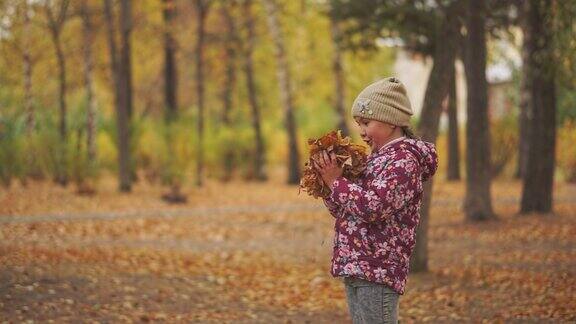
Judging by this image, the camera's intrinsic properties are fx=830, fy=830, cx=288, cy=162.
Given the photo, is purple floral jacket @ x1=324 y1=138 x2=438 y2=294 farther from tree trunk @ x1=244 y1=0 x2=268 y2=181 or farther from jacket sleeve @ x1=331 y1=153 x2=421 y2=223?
tree trunk @ x1=244 y1=0 x2=268 y2=181

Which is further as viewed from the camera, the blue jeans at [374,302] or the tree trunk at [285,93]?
the tree trunk at [285,93]

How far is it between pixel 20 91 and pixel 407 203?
27.8 meters

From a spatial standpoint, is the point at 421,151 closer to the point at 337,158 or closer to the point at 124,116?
the point at 337,158

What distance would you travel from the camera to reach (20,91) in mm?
29812

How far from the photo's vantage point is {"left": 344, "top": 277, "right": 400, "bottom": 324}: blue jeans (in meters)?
4.12

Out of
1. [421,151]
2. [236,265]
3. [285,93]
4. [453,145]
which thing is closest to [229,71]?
[285,93]

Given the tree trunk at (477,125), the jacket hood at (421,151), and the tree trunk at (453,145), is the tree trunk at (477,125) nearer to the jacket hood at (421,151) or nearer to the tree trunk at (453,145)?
the tree trunk at (453,145)

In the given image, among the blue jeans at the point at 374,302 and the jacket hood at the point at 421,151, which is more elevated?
the jacket hood at the point at 421,151

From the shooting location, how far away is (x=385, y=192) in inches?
157

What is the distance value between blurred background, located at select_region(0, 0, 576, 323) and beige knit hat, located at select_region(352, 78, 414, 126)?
3.95 meters

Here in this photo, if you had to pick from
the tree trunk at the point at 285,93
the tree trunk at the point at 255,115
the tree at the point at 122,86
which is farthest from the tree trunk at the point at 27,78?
the tree trunk at the point at 255,115

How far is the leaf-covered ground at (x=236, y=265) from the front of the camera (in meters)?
7.86

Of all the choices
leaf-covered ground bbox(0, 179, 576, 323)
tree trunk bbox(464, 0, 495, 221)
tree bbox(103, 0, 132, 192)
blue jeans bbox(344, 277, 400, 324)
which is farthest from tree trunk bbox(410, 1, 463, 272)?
tree bbox(103, 0, 132, 192)

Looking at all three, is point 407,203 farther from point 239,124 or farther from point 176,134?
point 239,124
